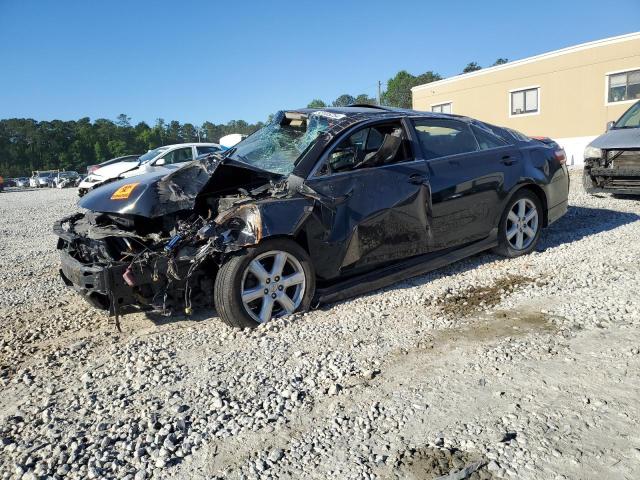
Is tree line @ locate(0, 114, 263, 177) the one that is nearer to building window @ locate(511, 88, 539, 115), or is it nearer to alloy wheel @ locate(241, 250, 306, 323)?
building window @ locate(511, 88, 539, 115)

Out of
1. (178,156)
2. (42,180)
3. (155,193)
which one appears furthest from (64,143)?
(155,193)

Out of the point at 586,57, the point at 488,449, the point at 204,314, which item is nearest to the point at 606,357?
the point at 488,449

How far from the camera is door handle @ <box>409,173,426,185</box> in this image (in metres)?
4.49

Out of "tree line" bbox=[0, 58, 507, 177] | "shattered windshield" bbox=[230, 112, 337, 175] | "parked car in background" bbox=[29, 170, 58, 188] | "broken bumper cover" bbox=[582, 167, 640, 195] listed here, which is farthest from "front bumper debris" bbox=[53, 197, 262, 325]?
"tree line" bbox=[0, 58, 507, 177]

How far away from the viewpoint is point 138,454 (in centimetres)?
235

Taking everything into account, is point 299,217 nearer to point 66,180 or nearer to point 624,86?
point 624,86

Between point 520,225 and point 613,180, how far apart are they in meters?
3.97

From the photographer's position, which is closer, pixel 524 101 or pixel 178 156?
pixel 178 156

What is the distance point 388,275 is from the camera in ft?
14.4

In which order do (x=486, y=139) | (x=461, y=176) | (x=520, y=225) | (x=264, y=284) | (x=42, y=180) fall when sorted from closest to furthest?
(x=264, y=284) < (x=461, y=176) < (x=486, y=139) < (x=520, y=225) < (x=42, y=180)

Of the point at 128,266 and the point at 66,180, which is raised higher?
the point at 66,180

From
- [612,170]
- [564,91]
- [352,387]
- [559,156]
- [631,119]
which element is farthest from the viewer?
[564,91]

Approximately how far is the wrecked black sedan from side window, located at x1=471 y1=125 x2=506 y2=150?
0.02 meters

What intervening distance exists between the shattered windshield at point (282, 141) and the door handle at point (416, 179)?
2.91ft
